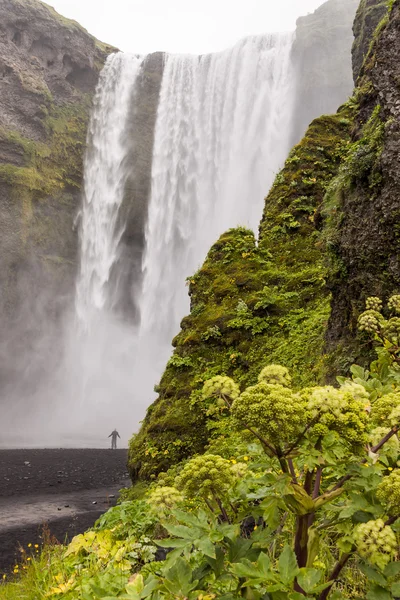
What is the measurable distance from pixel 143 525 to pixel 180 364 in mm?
6978

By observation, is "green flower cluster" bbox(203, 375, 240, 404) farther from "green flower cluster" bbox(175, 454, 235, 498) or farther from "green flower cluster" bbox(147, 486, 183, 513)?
"green flower cluster" bbox(147, 486, 183, 513)

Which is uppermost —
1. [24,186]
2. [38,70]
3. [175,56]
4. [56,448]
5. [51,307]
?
[175,56]

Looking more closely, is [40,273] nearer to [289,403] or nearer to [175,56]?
[175,56]

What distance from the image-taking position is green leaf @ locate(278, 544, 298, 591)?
1355 millimetres

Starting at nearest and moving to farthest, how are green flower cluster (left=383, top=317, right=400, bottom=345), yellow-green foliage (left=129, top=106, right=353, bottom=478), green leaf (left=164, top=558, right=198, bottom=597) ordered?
green leaf (left=164, top=558, right=198, bottom=597), green flower cluster (left=383, top=317, right=400, bottom=345), yellow-green foliage (left=129, top=106, right=353, bottom=478)

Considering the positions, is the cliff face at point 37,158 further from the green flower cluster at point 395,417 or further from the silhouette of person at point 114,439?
the green flower cluster at point 395,417

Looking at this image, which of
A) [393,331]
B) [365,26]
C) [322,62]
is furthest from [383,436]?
[322,62]

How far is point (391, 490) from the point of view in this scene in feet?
4.73

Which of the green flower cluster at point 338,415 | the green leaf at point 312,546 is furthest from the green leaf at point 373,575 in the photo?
the green flower cluster at point 338,415

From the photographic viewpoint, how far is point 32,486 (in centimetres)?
1988

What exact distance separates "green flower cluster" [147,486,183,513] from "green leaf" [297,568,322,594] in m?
0.85

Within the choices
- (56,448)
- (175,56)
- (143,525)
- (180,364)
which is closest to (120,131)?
(175,56)

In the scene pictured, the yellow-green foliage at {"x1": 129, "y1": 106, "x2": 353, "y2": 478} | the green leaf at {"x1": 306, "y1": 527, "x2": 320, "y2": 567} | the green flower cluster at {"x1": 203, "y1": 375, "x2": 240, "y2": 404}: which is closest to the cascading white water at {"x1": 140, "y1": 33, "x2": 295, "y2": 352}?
the yellow-green foliage at {"x1": 129, "y1": 106, "x2": 353, "y2": 478}

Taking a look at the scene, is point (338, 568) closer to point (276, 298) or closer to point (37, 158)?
point (276, 298)
